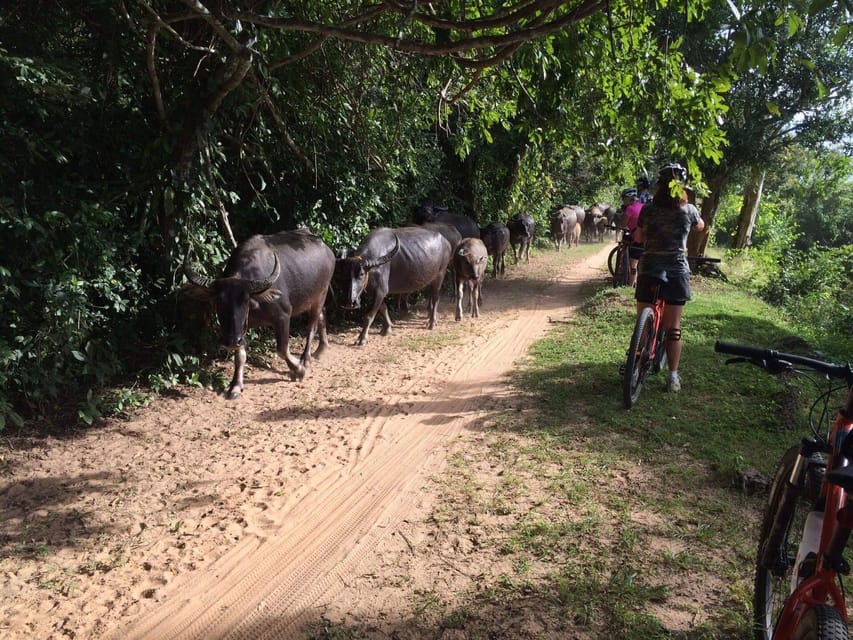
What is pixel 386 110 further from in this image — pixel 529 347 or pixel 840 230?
pixel 840 230

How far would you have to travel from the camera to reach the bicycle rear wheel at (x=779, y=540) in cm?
246

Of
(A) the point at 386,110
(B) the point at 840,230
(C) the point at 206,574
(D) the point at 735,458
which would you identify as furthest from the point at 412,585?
(B) the point at 840,230

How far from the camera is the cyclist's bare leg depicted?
599cm

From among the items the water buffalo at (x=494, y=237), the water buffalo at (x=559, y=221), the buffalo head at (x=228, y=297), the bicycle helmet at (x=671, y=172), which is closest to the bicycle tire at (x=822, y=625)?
the bicycle helmet at (x=671, y=172)

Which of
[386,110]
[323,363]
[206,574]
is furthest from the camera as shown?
[386,110]

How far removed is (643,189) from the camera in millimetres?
11062

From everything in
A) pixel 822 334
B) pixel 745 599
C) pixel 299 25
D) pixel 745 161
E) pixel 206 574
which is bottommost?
pixel 206 574

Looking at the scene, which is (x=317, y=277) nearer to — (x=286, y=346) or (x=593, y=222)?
(x=286, y=346)

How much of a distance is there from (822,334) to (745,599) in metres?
9.10

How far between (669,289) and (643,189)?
5949mm

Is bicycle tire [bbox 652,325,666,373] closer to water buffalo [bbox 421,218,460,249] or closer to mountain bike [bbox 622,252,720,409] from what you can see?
mountain bike [bbox 622,252,720,409]

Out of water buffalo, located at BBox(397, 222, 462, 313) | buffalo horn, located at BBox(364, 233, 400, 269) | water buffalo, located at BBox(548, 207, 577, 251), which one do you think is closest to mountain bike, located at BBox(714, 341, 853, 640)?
buffalo horn, located at BBox(364, 233, 400, 269)

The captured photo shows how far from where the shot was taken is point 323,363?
7914mm

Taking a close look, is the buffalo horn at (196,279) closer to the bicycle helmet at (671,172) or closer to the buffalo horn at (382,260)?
the buffalo horn at (382,260)
